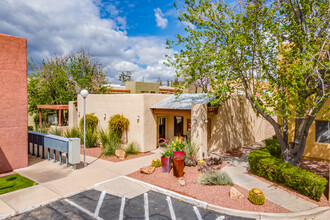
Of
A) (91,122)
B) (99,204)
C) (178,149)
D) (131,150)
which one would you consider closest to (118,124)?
(131,150)

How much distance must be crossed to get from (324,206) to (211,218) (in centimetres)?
391

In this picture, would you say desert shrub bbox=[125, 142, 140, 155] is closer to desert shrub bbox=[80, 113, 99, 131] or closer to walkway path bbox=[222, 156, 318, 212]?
desert shrub bbox=[80, 113, 99, 131]

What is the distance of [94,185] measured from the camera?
8438 mm

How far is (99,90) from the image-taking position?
85.2ft

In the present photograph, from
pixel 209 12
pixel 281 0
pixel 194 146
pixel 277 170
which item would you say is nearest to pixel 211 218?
pixel 277 170

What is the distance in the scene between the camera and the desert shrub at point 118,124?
553 inches

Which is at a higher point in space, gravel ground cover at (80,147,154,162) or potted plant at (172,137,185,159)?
potted plant at (172,137,185,159)

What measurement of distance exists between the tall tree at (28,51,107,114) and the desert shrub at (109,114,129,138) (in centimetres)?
1099

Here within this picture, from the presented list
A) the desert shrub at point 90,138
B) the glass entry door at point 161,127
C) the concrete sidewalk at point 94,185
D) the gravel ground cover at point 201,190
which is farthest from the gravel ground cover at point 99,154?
the gravel ground cover at point 201,190

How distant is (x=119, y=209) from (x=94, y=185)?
81.5 inches

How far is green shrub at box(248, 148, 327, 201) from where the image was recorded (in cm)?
753

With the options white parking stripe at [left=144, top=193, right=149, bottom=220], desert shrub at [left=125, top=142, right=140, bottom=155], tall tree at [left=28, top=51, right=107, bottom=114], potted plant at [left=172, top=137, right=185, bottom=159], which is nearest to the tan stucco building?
desert shrub at [left=125, top=142, right=140, bottom=155]

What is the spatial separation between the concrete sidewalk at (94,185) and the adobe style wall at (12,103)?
770 millimetres

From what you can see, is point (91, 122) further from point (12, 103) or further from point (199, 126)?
point (199, 126)
